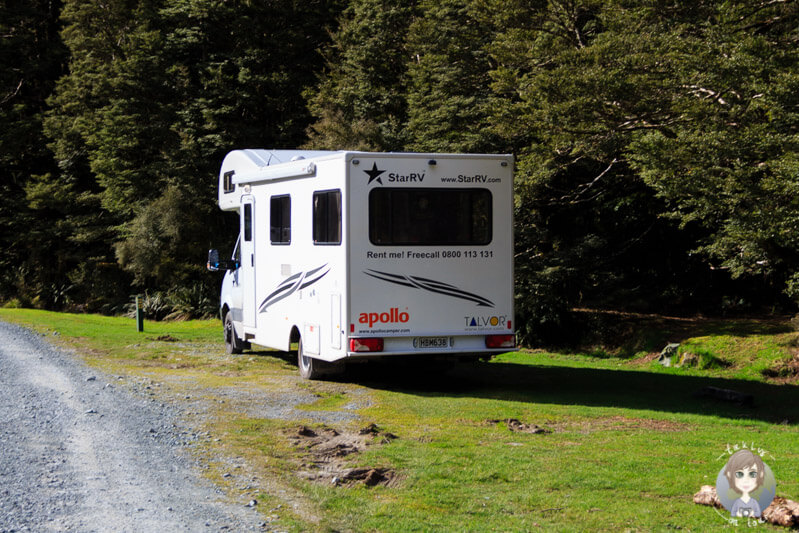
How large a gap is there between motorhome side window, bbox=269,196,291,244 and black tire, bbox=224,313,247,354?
309 centimetres

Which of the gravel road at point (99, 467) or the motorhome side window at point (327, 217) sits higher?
the motorhome side window at point (327, 217)

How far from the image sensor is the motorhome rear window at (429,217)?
437 inches

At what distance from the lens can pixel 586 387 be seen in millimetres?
12539

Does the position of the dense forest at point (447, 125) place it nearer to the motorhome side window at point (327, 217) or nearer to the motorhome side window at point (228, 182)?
the motorhome side window at point (327, 217)

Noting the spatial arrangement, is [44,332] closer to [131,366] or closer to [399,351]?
[131,366]

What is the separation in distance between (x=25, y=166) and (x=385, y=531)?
1525 inches

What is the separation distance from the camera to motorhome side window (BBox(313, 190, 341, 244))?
36.9ft

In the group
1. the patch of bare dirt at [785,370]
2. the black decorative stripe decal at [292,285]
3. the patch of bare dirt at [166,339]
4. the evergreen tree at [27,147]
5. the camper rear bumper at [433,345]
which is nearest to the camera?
the camper rear bumper at [433,345]

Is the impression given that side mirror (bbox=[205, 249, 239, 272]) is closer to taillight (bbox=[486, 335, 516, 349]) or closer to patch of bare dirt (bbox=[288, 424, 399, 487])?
taillight (bbox=[486, 335, 516, 349])

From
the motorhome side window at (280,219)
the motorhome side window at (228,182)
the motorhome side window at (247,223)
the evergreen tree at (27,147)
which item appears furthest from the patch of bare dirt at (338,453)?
the evergreen tree at (27,147)

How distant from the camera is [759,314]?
19.4 meters

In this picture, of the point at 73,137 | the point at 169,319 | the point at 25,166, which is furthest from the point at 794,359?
the point at 25,166

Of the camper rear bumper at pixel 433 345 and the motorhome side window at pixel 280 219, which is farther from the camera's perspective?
the motorhome side window at pixel 280 219

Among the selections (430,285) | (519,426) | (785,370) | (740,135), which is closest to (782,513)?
(519,426)
